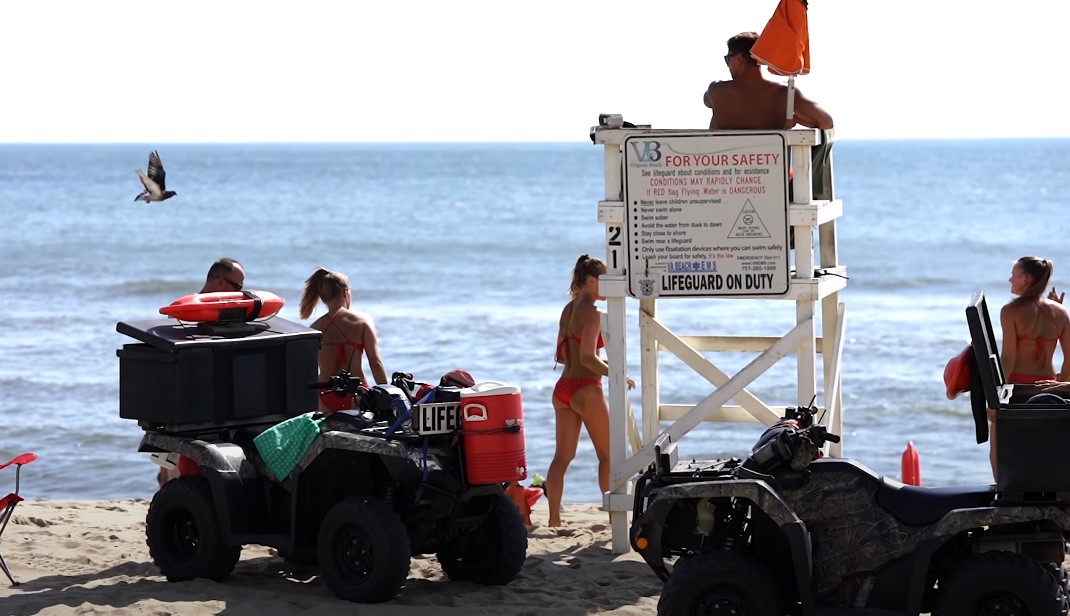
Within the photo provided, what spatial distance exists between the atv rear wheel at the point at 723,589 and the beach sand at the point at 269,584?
107cm

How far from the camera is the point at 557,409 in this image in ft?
28.2

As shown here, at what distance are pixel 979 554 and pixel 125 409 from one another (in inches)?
160

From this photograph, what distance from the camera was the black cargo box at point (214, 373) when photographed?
22.6 feet

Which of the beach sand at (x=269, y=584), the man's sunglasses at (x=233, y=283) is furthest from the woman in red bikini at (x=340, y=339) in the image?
the beach sand at (x=269, y=584)

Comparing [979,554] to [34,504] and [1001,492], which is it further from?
[34,504]

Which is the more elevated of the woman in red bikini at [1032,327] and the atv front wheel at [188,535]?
the woman in red bikini at [1032,327]

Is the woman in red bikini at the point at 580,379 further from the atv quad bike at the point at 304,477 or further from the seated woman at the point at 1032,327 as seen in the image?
the seated woman at the point at 1032,327

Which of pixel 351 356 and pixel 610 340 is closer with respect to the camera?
pixel 610 340

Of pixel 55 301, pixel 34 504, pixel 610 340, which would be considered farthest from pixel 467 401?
pixel 55 301

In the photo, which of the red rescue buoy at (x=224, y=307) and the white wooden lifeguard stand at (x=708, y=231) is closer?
the red rescue buoy at (x=224, y=307)

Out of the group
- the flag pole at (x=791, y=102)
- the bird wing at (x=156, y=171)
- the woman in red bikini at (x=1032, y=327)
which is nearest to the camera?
the flag pole at (x=791, y=102)

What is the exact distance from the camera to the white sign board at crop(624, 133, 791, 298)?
7.26 metres

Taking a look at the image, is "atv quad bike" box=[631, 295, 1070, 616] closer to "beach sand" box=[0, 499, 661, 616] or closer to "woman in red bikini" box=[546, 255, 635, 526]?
"beach sand" box=[0, 499, 661, 616]

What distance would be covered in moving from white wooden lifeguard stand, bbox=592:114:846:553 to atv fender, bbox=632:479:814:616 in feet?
5.77
